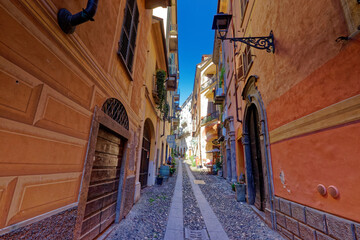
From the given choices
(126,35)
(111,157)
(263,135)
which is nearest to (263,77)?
(263,135)

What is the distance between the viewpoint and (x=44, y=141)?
1737 mm

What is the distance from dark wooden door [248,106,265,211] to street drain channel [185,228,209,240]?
2.48m

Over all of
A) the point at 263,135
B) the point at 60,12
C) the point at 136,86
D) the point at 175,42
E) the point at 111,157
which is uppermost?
the point at 175,42

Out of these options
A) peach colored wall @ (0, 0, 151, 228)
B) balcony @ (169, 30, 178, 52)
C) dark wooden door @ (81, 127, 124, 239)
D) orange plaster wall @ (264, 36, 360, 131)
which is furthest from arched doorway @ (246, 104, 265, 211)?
balcony @ (169, 30, 178, 52)

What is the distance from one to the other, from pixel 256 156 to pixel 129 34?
563 cm

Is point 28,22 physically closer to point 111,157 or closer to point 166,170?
point 111,157

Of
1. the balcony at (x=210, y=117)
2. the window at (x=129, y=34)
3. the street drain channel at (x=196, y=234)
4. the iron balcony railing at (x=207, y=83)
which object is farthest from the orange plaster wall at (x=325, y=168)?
the iron balcony railing at (x=207, y=83)

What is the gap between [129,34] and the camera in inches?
174

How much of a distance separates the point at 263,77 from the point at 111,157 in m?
4.71

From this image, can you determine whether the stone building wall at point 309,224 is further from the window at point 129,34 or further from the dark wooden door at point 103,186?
the window at point 129,34

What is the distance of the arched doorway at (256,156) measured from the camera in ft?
17.4

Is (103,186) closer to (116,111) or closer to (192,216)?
(116,111)

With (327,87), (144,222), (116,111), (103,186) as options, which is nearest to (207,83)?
(116,111)

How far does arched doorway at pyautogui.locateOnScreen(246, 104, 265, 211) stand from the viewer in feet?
17.4
